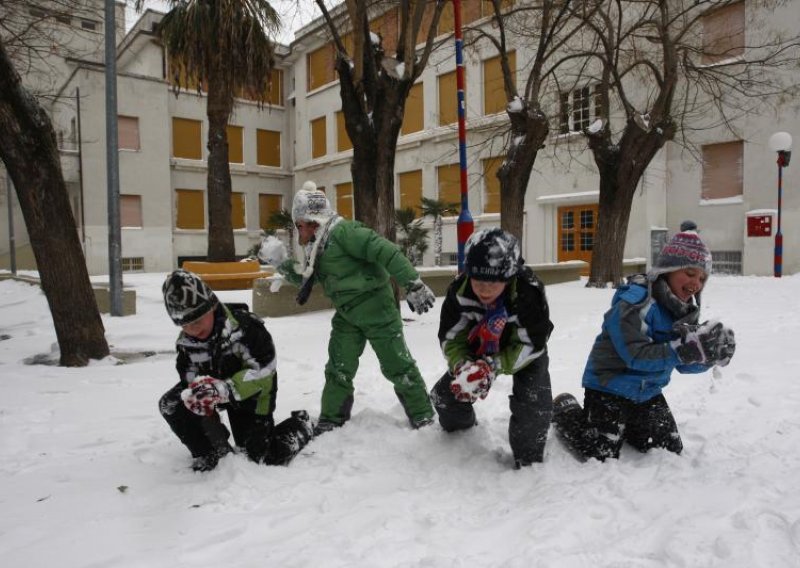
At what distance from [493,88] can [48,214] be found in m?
16.9

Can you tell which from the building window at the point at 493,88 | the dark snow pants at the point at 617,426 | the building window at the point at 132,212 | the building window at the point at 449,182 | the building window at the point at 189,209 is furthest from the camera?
the building window at the point at 189,209

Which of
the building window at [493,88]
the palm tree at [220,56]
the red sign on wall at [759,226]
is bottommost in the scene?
the red sign on wall at [759,226]

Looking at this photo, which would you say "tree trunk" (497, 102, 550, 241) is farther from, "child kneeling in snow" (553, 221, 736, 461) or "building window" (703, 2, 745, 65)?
"building window" (703, 2, 745, 65)

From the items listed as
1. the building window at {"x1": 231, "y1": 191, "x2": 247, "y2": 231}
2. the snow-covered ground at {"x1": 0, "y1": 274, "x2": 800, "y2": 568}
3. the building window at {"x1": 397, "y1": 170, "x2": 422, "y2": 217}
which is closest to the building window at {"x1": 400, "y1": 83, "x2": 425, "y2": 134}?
the building window at {"x1": 397, "y1": 170, "x2": 422, "y2": 217}

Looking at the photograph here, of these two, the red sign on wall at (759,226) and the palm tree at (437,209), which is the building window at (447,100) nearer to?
the palm tree at (437,209)

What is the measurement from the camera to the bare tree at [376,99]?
791cm

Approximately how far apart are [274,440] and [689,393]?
2887mm

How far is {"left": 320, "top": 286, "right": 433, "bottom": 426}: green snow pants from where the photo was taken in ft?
11.7

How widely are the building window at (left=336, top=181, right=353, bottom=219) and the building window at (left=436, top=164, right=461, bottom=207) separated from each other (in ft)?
16.4

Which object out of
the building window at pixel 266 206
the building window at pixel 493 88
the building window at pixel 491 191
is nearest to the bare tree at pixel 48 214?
the building window at pixel 491 191

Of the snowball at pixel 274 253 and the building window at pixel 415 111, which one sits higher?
the building window at pixel 415 111

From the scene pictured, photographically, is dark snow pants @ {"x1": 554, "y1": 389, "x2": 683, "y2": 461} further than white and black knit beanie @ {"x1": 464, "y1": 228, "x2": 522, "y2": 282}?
Yes

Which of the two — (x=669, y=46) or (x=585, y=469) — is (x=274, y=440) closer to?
(x=585, y=469)

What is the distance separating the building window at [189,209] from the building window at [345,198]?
5803 mm
